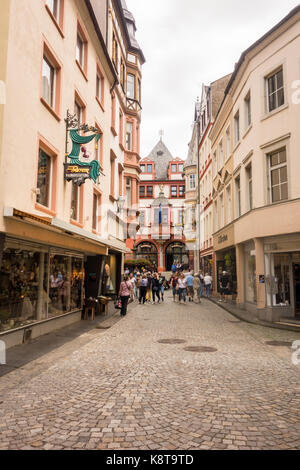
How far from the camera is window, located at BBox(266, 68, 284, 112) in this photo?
46.5 ft

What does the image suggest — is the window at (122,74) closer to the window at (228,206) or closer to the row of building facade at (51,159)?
the row of building facade at (51,159)

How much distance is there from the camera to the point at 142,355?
8203 mm

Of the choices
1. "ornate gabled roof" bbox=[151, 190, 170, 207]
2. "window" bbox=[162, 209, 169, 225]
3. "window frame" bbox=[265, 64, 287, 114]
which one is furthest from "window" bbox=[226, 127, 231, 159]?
"ornate gabled roof" bbox=[151, 190, 170, 207]

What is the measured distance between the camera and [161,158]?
5947cm

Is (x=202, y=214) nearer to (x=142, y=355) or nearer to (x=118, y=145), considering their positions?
(x=118, y=145)

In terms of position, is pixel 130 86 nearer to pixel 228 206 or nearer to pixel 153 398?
pixel 228 206

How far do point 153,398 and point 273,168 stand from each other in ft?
Answer: 37.5

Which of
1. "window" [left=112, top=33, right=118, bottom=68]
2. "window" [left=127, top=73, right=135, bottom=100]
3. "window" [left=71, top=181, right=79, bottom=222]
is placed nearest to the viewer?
"window" [left=71, top=181, right=79, bottom=222]

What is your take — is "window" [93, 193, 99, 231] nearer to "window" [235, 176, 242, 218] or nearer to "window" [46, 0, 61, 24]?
"window" [46, 0, 61, 24]

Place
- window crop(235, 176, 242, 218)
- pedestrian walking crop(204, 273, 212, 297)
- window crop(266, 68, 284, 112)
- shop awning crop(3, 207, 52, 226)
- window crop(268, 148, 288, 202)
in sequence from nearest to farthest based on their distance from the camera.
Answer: shop awning crop(3, 207, 52, 226) < window crop(268, 148, 288, 202) < window crop(266, 68, 284, 112) < window crop(235, 176, 242, 218) < pedestrian walking crop(204, 273, 212, 297)

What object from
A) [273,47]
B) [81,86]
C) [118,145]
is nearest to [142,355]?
[81,86]

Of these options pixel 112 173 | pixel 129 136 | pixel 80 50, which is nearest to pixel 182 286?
pixel 112 173

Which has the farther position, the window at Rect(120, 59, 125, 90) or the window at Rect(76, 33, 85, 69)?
the window at Rect(120, 59, 125, 90)

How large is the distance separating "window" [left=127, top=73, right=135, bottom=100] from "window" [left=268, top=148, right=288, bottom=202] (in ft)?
49.4
